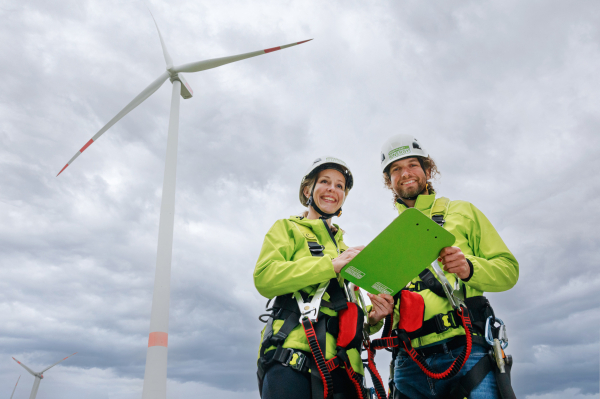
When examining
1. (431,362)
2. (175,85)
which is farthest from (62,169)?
(431,362)

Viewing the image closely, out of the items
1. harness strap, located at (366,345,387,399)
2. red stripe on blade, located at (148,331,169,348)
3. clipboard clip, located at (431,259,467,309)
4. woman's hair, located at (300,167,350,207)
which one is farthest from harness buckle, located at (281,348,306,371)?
red stripe on blade, located at (148,331,169,348)

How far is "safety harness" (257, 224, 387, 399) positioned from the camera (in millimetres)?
4453

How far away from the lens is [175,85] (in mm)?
24297

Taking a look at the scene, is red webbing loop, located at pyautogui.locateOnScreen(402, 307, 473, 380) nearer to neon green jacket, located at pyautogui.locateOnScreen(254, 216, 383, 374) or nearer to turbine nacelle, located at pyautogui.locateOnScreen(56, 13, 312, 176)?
neon green jacket, located at pyautogui.locateOnScreen(254, 216, 383, 374)

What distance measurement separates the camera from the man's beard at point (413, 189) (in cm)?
645

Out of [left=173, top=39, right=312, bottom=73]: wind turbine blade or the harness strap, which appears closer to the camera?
the harness strap

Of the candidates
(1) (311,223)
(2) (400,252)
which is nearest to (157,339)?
(1) (311,223)

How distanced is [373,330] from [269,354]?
1.92m

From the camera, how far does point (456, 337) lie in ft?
15.9

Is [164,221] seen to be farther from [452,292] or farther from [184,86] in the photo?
[452,292]

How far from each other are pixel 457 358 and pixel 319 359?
5.53 ft

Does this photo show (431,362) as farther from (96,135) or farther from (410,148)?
(96,135)

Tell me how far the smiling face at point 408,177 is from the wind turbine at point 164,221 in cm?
1237

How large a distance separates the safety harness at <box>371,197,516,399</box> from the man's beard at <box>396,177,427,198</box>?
154 cm
